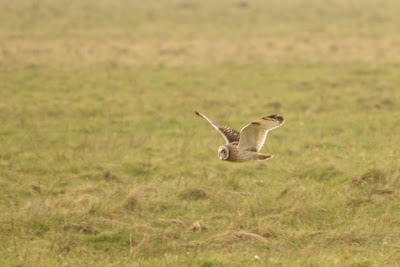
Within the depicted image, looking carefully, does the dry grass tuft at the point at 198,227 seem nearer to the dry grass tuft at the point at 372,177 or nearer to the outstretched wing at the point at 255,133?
the outstretched wing at the point at 255,133

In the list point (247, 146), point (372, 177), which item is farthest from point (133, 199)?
point (372, 177)

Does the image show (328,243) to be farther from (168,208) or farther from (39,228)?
(39,228)

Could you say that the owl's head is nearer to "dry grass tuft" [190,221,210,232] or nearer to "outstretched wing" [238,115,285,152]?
"outstretched wing" [238,115,285,152]

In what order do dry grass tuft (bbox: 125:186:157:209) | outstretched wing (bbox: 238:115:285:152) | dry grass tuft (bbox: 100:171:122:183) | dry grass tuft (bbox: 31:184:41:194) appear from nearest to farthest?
outstretched wing (bbox: 238:115:285:152)
dry grass tuft (bbox: 125:186:157:209)
dry grass tuft (bbox: 31:184:41:194)
dry grass tuft (bbox: 100:171:122:183)

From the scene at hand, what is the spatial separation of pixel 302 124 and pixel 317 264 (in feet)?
22.8

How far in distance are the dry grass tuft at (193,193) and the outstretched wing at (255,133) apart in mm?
789

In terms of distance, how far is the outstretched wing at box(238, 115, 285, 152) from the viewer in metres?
7.13

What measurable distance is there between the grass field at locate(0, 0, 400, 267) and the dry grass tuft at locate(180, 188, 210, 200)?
18mm

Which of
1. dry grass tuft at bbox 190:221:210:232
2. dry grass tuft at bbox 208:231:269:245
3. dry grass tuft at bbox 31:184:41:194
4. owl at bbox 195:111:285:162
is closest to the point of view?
Result: dry grass tuft at bbox 208:231:269:245

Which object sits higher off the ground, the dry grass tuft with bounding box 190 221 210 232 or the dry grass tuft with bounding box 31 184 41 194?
the dry grass tuft with bounding box 190 221 210 232

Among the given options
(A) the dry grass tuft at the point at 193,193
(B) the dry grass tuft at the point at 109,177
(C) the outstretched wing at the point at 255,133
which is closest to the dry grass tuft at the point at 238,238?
(C) the outstretched wing at the point at 255,133

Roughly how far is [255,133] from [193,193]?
3.79 feet

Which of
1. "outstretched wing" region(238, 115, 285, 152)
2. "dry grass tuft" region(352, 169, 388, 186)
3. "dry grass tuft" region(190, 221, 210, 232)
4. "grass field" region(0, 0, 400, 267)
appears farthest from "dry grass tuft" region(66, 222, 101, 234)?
"dry grass tuft" region(352, 169, 388, 186)

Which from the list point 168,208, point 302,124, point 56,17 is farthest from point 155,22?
point 168,208
